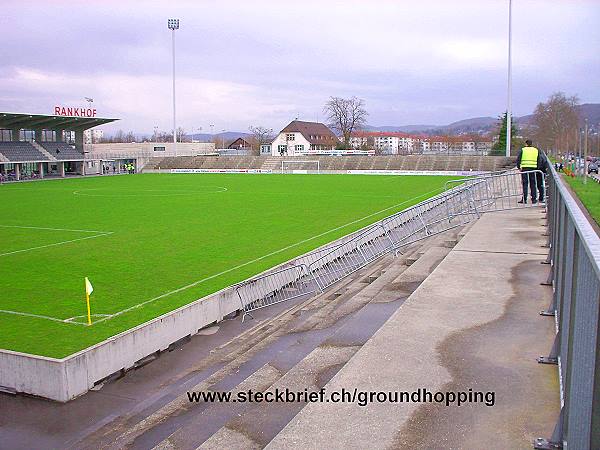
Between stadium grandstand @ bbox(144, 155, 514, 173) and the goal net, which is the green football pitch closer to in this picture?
stadium grandstand @ bbox(144, 155, 514, 173)

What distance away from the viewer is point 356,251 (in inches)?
813

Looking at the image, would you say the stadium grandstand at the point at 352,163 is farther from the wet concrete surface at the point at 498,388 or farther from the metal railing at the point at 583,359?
the metal railing at the point at 583,359

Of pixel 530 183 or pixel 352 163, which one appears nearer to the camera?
pixel 530 183

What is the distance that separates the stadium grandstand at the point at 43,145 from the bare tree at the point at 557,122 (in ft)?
245

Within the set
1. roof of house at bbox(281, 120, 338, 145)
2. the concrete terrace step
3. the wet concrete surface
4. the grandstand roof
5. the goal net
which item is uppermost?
roof of house at bbox(281, 120, 338, 145)

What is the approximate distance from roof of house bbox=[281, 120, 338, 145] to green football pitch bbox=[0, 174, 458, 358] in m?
108

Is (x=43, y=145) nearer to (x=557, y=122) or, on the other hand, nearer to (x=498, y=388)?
(x=498, y=388)

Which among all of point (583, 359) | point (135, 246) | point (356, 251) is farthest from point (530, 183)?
point (583, 359)

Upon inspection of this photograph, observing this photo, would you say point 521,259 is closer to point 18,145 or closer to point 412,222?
point 412,222

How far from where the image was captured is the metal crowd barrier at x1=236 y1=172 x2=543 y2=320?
15977 mm

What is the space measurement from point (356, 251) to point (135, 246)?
27.4ft

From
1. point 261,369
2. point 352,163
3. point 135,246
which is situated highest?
point 352,163

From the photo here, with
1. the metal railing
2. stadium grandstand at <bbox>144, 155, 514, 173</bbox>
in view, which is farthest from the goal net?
the metal railing

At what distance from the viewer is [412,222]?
2108 cm
